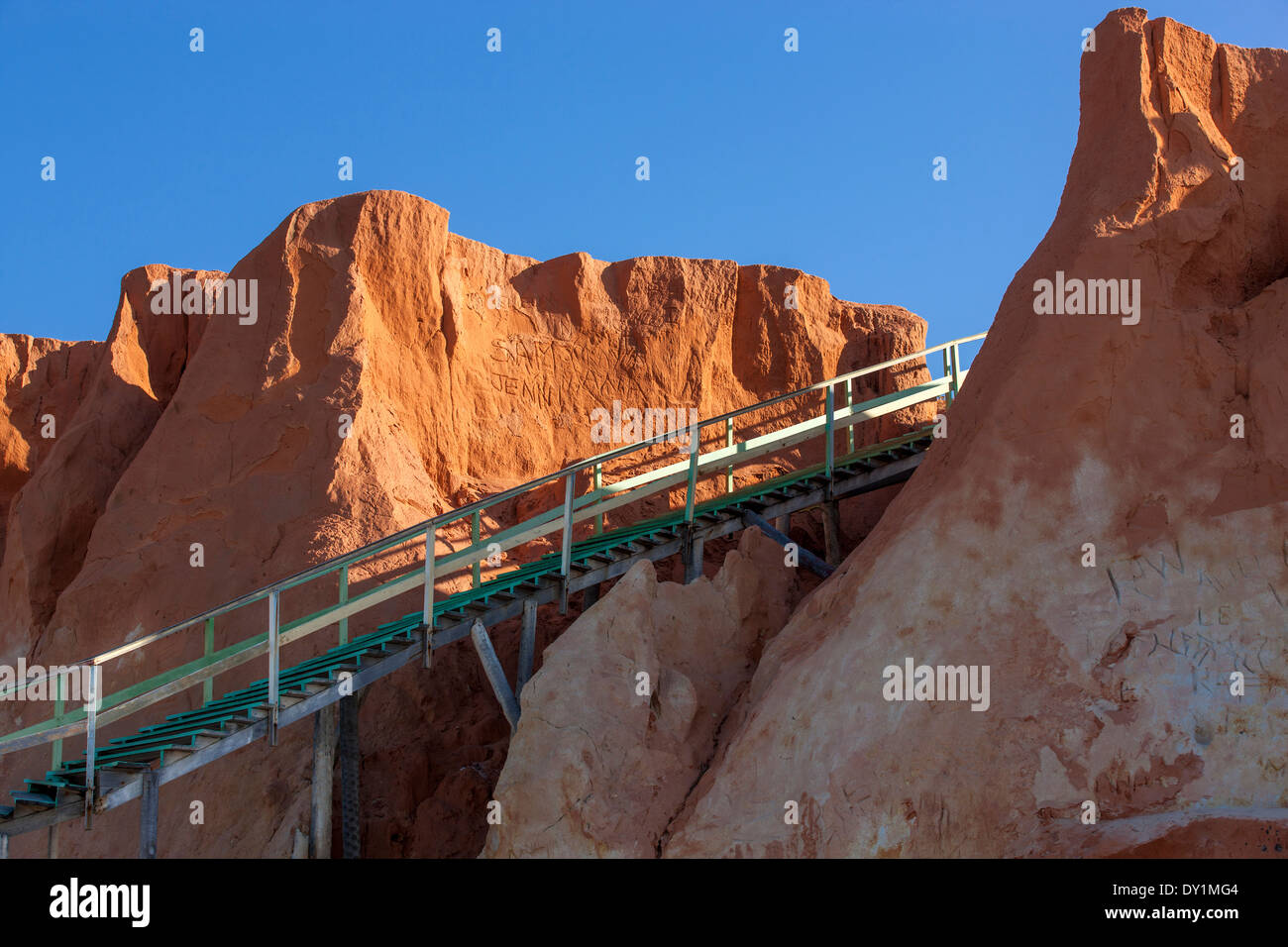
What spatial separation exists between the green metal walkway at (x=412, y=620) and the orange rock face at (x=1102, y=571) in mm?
2763

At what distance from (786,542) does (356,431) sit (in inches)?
228

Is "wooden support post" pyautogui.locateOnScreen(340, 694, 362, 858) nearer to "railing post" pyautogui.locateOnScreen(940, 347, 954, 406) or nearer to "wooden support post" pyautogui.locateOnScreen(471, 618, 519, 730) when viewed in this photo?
"wooden support post" pyautogui.locateOnScreen(471, 618, 519, 730)

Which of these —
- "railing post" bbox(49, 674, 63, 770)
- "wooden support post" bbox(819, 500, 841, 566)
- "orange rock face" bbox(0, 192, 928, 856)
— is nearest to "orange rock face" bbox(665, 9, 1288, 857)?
"wooden support post" bbox(819, 500, 841, 566)

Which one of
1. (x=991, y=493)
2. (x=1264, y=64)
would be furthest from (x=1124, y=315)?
(x=1264, y=64)

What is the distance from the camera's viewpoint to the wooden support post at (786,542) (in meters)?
14.5

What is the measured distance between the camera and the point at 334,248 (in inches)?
713

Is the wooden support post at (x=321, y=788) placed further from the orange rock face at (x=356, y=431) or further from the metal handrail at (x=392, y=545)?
the metal handrail at (x=392, y=545)

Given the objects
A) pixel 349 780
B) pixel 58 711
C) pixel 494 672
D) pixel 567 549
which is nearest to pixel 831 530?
pixel 567 549

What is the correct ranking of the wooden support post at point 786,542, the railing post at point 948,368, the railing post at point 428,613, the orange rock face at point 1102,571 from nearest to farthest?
the orange rock face at point 1102,571 → the railing post at point 428,613 → the wooden support post at point 786,542 → the railing post at point 948,368

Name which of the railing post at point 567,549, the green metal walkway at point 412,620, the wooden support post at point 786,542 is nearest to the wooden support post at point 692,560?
the green metal walkway at point 412,620

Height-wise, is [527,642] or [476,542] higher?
[476,542]

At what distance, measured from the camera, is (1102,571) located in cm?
1093

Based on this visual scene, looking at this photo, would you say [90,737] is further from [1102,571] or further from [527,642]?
[1102,571]

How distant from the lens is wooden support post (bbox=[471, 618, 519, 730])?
13.0 metres
